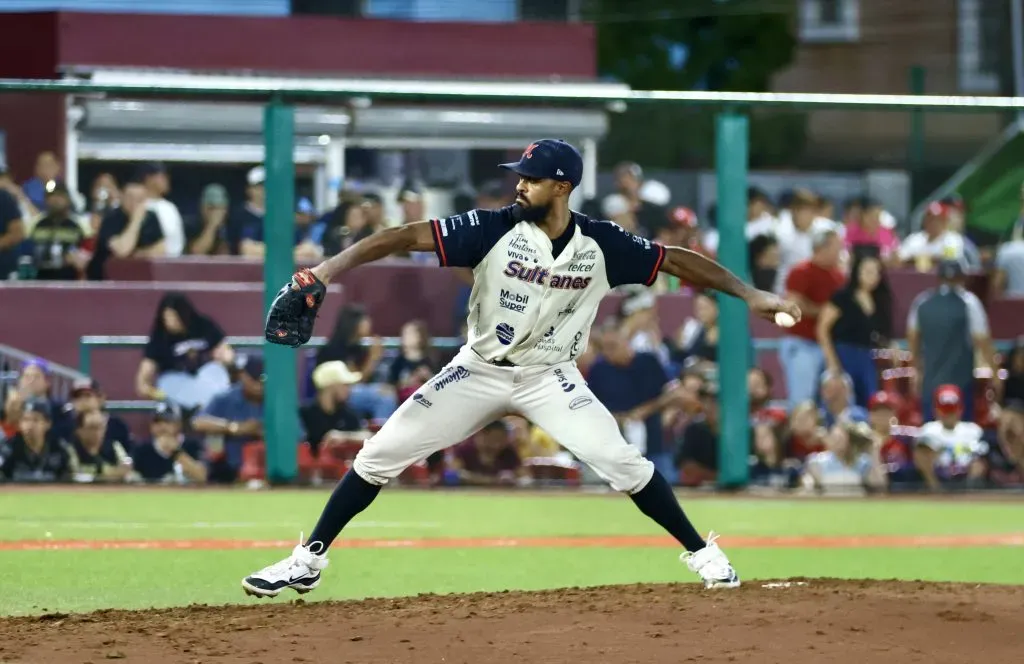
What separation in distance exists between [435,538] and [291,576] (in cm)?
293

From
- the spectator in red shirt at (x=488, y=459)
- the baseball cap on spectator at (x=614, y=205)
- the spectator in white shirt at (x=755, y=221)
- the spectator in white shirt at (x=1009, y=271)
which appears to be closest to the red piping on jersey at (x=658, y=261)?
the spectator in red shirt at (x=488, y=459)

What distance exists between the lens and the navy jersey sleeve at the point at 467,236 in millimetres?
6559

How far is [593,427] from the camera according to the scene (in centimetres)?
679

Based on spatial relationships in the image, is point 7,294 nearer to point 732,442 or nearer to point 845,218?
point 732,442

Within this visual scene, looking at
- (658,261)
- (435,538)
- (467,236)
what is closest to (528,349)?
(467,236)

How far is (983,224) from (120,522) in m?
7.20

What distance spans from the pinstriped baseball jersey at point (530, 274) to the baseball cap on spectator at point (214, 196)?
603cm

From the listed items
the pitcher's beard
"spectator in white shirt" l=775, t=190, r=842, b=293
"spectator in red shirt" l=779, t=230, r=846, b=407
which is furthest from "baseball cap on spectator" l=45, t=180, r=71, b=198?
the pitcher's beard

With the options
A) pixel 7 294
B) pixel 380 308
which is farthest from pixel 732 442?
pixel 7 294

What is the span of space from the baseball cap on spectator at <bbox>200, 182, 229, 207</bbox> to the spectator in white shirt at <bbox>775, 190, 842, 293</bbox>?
417 cm

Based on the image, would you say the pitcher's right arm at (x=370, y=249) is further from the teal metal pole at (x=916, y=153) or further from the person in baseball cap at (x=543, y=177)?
the teal metal pole at (x=916, y=153)

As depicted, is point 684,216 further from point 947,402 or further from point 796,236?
point 947,402

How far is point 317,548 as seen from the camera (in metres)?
6.69

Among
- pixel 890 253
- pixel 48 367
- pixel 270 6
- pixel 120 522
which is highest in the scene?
pixel 270 6
